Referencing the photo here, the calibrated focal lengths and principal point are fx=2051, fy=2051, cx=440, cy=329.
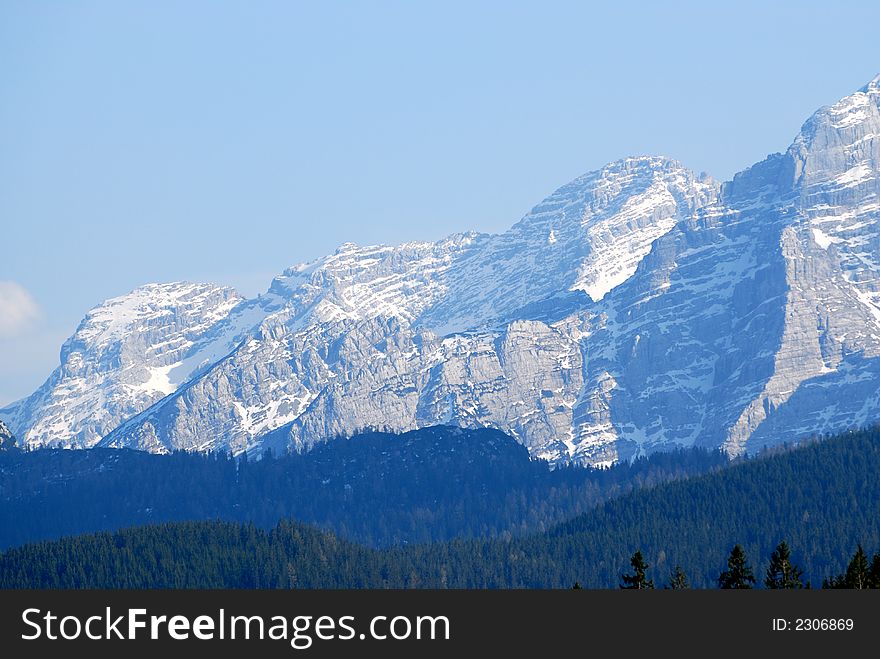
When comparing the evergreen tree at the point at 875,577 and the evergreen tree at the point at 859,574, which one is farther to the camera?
the evergreen tree at the point at 875,577

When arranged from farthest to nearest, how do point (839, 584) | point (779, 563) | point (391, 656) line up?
point (839, 584)
point (779, 563)
point (391, 656)

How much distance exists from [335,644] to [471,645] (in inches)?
258

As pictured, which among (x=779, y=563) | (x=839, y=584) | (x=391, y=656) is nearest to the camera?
(x=391, y=656)

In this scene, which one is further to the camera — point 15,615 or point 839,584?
point 839,584

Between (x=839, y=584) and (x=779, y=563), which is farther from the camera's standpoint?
(x=839, y=584)

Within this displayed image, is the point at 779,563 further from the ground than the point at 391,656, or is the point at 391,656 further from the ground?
the point at 779,563

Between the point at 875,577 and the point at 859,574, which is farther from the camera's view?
the point at 875,577

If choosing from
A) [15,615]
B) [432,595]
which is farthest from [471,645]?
[15,615]

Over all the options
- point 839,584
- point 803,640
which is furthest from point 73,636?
point 839,584

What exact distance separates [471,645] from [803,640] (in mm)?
15460

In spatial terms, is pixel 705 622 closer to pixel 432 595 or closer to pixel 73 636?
pixel 432 595

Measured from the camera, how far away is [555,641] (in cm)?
9669

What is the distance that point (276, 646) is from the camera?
9369cm

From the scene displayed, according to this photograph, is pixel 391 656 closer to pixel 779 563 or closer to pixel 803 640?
pixel 803 640
